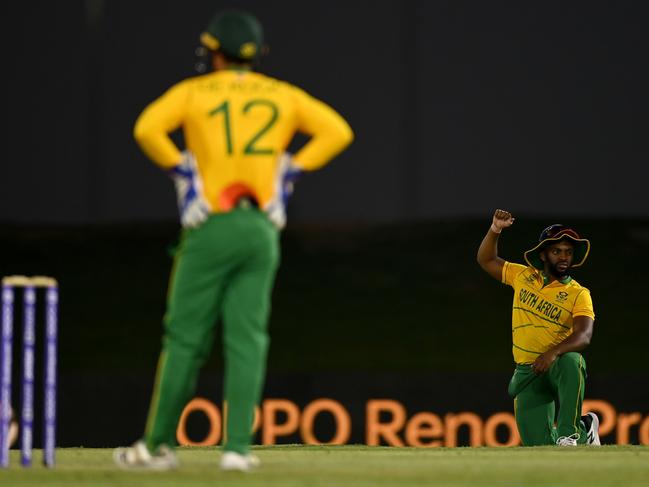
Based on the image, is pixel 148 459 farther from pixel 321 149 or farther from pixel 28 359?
pixel 321 149

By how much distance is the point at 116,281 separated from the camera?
13.3 metres

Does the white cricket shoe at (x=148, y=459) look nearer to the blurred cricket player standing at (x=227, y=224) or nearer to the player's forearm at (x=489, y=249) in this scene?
the blurred cricket player standing at (x=227, y=224)

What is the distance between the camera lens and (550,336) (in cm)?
739

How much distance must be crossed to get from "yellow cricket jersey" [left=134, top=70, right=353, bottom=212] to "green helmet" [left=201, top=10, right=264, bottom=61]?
0.29 ft

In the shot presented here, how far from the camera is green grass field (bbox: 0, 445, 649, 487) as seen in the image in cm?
444

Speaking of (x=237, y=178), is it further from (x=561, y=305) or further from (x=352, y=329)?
(x=352, y=329)

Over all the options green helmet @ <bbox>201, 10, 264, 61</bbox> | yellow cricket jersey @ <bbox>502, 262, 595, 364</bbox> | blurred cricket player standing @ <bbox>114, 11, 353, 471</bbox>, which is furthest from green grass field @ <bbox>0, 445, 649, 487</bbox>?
yellow cricket jersey @ <bbox>502, 262, 595, 364</bbox>

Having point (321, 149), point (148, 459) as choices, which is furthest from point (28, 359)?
point (321, 149)

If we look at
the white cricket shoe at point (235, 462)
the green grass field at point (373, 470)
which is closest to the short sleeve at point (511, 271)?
the green grass field at point (373, 470)

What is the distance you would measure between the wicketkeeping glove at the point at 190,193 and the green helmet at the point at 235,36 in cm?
34

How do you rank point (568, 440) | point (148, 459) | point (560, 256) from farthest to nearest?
point (560, 256)
point (568, 440)
point (148, 459)

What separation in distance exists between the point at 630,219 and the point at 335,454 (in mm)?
8801

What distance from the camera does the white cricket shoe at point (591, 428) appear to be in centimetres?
752

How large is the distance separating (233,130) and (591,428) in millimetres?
3412
